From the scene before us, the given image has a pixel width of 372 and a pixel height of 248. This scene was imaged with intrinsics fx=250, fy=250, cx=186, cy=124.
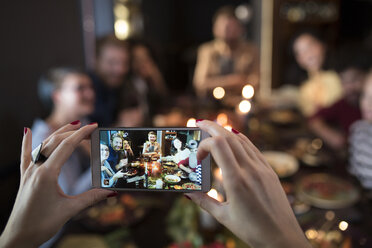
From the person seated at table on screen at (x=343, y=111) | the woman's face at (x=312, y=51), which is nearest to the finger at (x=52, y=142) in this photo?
the person seated at table on screen at (x=343, y=111)

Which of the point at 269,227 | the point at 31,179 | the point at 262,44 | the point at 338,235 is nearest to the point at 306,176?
the point at 338,235

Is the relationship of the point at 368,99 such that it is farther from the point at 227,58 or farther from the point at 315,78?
the point at 227,58

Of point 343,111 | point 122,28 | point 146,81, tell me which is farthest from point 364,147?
point 122,28

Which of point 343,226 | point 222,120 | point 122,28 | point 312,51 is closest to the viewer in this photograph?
point 343,226

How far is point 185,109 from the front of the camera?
2180mm

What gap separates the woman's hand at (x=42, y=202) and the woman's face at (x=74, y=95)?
2.25ft

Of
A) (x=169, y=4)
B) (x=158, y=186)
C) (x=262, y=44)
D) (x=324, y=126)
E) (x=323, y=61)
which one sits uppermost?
(x=169, y=4)

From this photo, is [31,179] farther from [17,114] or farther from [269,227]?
[17,114]

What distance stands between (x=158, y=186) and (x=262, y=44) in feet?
15.7

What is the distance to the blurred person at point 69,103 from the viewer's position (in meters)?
1.08

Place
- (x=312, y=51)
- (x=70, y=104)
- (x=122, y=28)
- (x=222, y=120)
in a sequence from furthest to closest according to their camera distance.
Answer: (x=122, y=28)
(x=312, y=51)
(x=222, y=120)
(x=70, y=104)

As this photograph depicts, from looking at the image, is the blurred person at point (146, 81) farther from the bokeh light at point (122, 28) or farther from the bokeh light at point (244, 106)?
the bokeh light at point (244, 106)

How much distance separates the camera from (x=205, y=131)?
0.54m

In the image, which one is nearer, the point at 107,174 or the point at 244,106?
the point at 107,174
